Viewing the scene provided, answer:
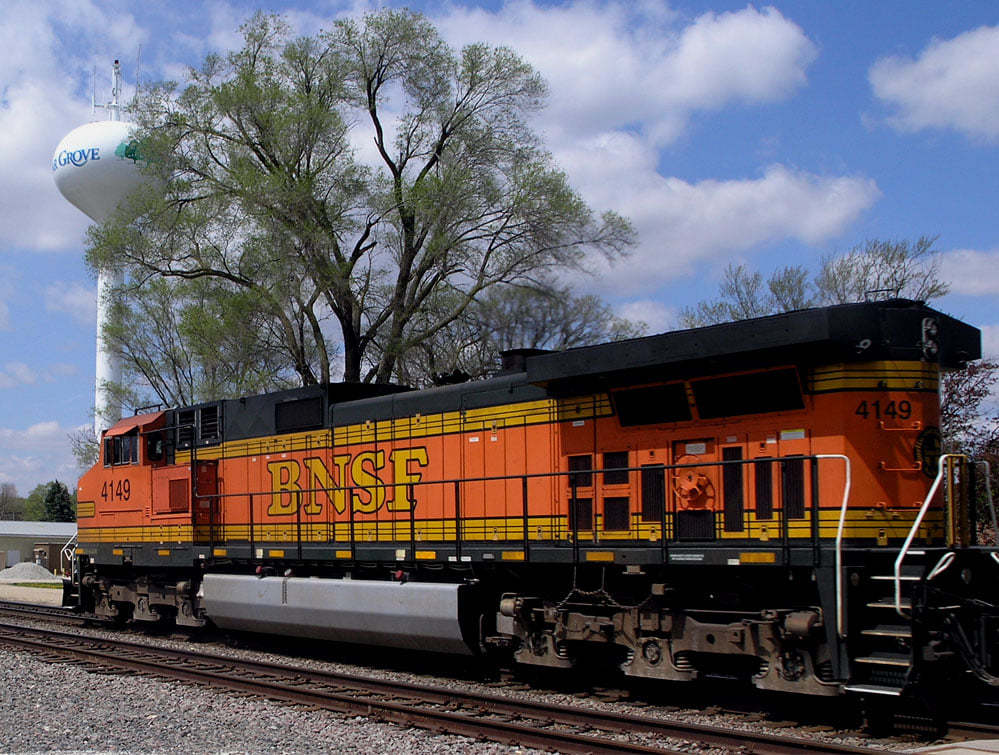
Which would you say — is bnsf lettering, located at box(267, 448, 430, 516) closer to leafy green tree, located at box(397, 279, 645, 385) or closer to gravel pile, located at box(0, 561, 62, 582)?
leafy green tree, located at box(397, 279, 645, 385)

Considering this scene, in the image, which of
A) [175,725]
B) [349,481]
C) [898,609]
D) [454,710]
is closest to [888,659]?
[898,609]

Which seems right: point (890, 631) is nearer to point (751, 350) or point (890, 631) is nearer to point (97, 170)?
point (751, 350)

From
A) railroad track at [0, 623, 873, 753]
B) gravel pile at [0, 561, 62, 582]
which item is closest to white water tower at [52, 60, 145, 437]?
gravel pile at [0, 561, 62, 582]

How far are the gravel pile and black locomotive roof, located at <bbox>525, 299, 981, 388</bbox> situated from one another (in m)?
30.7

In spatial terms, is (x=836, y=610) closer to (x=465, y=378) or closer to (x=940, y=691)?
(x=940, y=691)

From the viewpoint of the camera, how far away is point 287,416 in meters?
14.6

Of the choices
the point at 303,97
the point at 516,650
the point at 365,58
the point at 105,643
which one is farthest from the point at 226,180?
the point at 516,650

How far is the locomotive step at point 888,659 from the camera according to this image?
776cm

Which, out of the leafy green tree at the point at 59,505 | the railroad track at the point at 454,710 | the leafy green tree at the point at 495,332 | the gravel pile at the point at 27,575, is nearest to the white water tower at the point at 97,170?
the gravel pile at the point at 27,575

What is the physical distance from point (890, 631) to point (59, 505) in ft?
290

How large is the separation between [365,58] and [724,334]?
18.2m

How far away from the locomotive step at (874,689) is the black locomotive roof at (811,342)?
269cm

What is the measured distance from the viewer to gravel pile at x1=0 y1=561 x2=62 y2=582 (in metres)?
34.5

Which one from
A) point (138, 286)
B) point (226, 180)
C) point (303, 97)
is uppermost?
point (303, 97)
